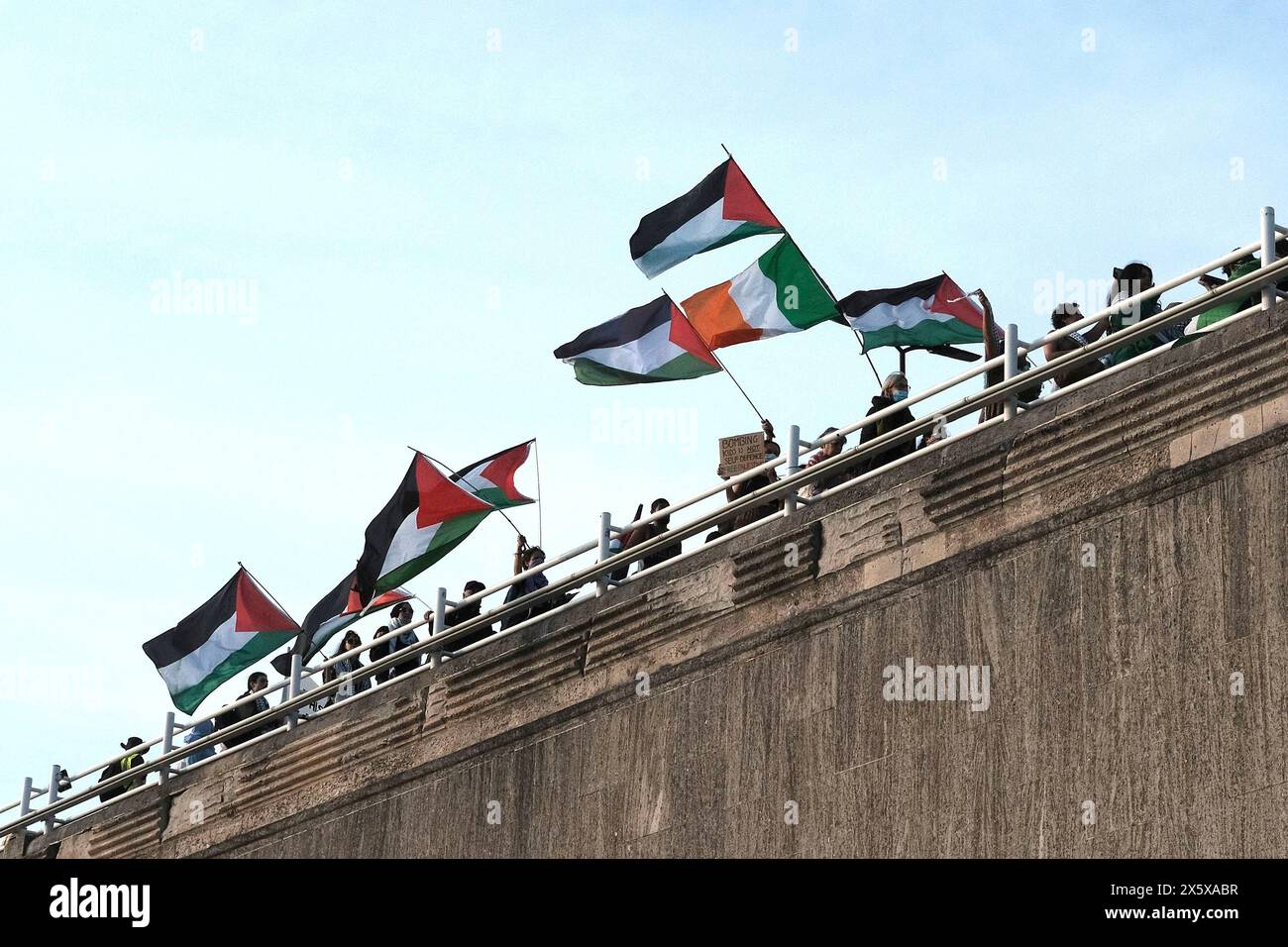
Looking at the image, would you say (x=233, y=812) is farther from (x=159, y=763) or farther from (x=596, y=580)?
(x=596, y=580)

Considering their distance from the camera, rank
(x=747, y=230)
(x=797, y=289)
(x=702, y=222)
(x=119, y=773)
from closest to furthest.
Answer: (x=797, y=289) < (x=747, y=230) < (x=702, y=222) < (x=119, y=773)

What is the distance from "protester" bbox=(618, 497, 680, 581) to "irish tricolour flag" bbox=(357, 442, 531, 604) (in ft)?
8.61

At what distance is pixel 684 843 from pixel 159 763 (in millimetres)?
8229

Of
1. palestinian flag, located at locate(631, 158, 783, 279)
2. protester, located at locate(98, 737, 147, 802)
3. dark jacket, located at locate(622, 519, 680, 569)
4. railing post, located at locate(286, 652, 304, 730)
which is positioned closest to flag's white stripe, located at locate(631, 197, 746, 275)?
A: palestinian flag, located at locate(631, 158, 783, 279)

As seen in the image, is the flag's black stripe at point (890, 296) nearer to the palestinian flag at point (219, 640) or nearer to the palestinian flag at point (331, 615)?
the palestinian flag at point (331, 615)

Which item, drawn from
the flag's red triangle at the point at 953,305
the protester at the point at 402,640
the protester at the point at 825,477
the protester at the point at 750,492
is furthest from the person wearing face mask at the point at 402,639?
the flag's red triangle at the point at 953,305

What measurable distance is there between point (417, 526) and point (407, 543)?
186 mm

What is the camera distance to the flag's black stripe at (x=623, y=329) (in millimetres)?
18141

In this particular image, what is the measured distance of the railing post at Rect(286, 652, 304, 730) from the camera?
778 inches

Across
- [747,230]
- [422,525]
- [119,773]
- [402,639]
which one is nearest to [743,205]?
[747,230]

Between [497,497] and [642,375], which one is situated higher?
[642,375]

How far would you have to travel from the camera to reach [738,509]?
615 inches

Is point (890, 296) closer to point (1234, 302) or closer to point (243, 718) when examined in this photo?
point (1234, 302)
